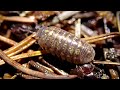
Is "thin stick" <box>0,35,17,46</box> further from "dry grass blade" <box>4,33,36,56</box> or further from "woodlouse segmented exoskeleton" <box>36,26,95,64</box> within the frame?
"woodlouse segmented exoskeleton" <box>36,26,95,64</box>

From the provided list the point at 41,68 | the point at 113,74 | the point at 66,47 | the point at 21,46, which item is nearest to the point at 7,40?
the point at 21,46

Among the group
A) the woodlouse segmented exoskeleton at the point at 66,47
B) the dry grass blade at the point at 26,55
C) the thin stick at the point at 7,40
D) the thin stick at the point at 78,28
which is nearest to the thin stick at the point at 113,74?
the woodlouse segmented exoskeleton at the point at 66,47

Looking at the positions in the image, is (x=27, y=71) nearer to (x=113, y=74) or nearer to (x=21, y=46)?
(x=21, y=46)

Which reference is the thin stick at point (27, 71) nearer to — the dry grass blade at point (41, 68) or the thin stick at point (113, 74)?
the dry grass blade at point (41, 68)

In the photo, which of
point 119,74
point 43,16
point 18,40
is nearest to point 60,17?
point 43,16
